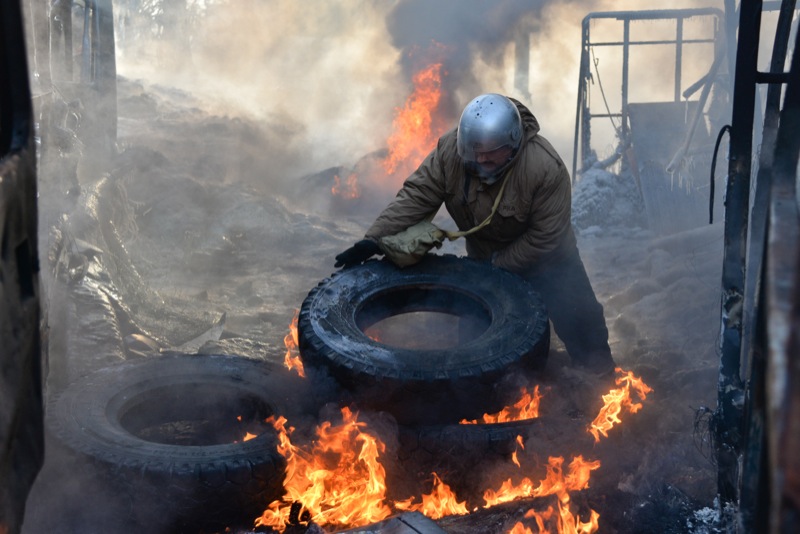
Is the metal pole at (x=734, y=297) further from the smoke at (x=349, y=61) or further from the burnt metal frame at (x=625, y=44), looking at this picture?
the smoke at (x=349, y=61)

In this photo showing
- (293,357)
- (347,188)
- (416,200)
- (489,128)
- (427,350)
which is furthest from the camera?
(347,188)

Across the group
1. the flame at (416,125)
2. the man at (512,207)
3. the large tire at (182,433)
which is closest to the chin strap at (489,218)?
the man at (512,207)

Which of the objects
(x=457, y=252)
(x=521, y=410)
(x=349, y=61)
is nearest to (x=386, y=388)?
(x=521, y=410)

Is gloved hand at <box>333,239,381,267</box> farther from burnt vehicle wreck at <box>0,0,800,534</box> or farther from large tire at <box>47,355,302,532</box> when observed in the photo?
large tire at <box>47,355,302,532</box>

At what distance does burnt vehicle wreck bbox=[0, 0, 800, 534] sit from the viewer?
2.20 m

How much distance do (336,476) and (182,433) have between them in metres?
1.46

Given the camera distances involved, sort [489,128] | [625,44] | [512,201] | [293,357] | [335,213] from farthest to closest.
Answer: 1. [335,213]
2. [625,44]
3. [293,357]
4. [512,201]
5. [489,128]

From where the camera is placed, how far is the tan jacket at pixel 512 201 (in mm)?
5016

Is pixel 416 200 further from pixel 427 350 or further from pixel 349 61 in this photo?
pixel 349 61

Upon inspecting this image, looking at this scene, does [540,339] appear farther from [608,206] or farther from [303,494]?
[608,206]

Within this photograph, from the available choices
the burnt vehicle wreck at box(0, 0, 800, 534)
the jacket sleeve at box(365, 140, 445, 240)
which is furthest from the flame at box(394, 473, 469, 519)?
the jacket sleeve at box(365, 140, 445, 240)

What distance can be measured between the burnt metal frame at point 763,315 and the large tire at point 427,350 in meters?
1.16

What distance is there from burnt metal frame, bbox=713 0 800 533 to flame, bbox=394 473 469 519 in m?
1.38

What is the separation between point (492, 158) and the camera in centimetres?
487
